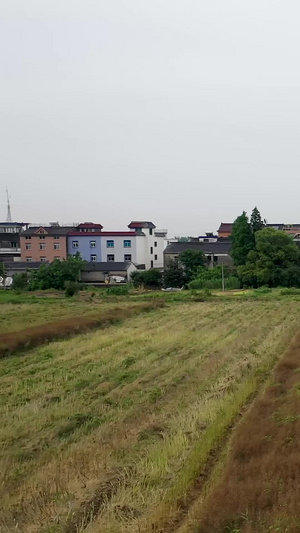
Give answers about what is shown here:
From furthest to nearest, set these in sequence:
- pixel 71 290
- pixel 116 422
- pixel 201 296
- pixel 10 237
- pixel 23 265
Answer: pixel 10 237 < pixel 23 265 < pixel 71 290 < pixel 201 296 < pixel 116 422

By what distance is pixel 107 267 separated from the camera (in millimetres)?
59594

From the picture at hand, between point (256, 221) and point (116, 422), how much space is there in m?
45.9

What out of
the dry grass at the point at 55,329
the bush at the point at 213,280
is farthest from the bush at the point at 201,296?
the dry grass at the point at 55,329

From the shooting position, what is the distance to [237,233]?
52312 mm

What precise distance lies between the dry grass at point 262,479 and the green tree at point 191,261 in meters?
46.2

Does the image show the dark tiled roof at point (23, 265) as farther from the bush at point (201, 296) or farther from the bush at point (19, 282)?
the bush at point (201, 296)

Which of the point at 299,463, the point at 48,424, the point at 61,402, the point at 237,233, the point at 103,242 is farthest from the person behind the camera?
the point at 103,242

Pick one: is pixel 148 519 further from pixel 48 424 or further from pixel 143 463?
pixel 48 424

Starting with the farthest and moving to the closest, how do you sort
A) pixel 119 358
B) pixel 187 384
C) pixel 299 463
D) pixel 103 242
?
pixel 103 242 → pixel 119 358 → pixel 187 384 → pixel 299 463

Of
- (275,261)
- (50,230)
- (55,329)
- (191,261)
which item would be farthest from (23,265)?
(55,329)

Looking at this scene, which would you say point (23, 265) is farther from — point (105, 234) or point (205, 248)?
point (205, 248)

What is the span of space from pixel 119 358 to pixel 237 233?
37.5 meters

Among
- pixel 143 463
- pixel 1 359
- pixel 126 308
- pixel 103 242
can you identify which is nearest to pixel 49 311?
pixel 126 308

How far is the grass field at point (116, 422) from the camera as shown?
6.42 m
